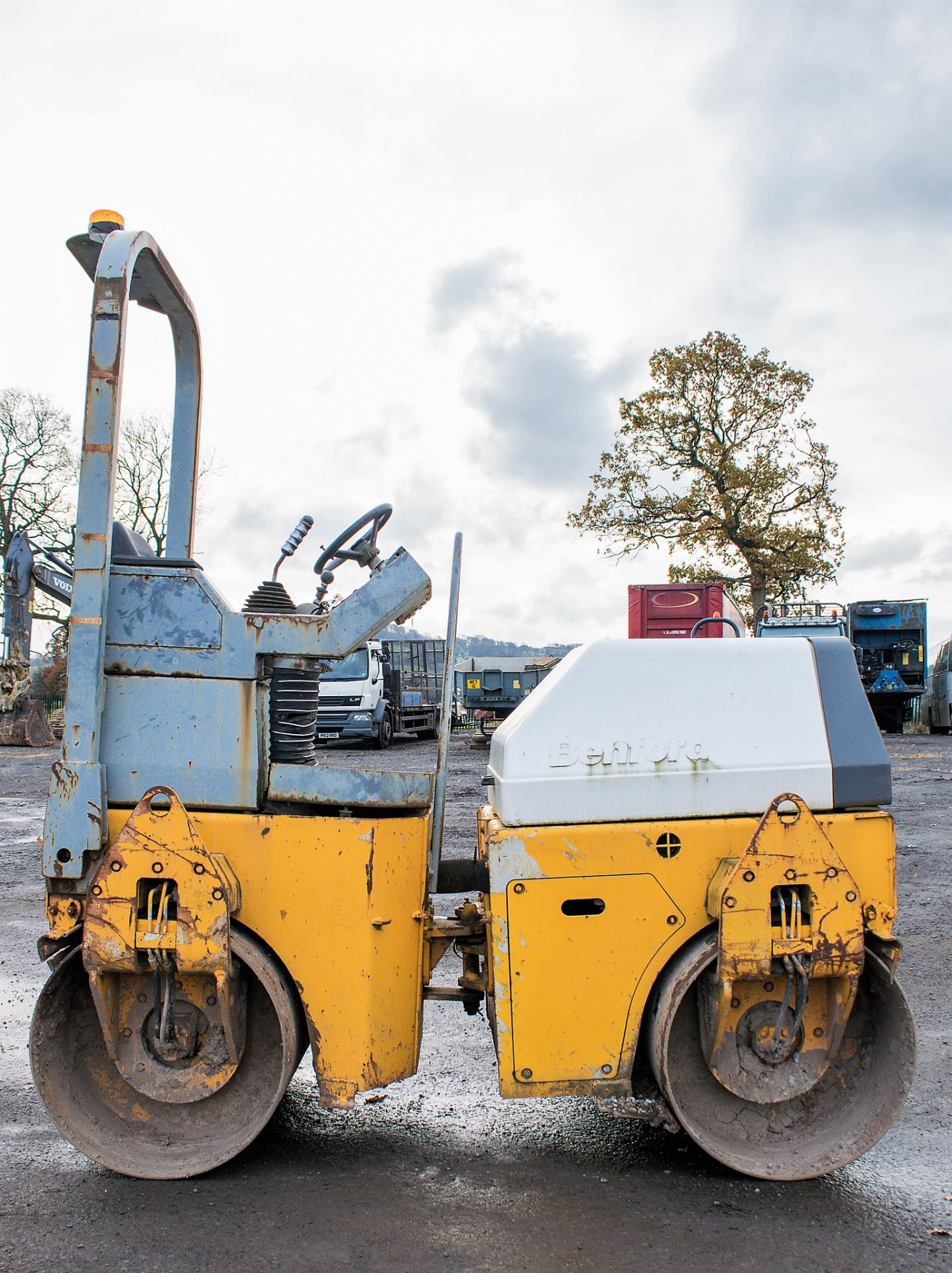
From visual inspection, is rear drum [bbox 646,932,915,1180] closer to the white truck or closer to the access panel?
the access panel

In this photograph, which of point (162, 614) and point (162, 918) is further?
point (162, 614)

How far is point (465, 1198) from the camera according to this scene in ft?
8.53

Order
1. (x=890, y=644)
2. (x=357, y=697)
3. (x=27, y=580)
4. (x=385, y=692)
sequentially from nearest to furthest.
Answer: (x=27, y=580) → (x=357, y=697) → (x=385, y=692) → (x=890, y=644)

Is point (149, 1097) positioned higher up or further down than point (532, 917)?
further down

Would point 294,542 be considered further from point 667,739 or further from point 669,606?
point 669,606

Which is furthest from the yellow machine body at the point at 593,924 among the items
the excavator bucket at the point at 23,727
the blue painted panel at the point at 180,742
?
the excavator bucket at the point at 23,727

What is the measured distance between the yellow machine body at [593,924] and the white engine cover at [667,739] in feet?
0.24

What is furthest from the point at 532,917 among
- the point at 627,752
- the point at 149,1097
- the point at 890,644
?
the point at 890,644

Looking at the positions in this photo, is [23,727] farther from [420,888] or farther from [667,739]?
[667,739]

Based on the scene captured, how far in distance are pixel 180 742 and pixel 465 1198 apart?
1.51m

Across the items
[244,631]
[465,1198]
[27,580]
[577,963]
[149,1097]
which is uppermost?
[27,580]

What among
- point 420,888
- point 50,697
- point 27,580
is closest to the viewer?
point 420,888

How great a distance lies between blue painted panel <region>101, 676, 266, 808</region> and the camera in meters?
2.74

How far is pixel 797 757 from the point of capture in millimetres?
2711
